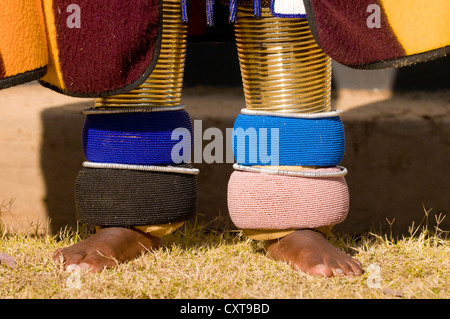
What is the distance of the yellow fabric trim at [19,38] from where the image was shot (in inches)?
51.8

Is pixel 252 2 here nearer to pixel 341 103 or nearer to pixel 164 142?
pixel 164 142

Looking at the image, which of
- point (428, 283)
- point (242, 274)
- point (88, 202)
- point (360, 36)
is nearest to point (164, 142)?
point (88, 202)

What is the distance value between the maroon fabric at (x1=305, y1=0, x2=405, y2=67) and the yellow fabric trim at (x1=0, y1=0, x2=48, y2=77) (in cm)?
60

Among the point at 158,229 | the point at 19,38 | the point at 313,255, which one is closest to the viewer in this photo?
the point at 19,38

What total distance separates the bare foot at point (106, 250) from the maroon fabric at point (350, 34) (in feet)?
2.15

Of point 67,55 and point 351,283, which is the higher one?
point 67,55

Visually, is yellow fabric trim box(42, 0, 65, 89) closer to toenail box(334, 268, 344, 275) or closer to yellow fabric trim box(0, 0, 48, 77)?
yellow fabric trim box(0, 0, 48, 77)

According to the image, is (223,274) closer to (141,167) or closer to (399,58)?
(141,167)

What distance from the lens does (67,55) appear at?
53.7 inches

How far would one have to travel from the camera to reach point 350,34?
133 centimetres

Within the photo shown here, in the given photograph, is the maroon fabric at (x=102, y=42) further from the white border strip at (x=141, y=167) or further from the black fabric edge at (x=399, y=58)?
the black fabric edge at (x=399, y=58)

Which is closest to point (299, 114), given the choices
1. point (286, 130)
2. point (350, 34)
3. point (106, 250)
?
point (286, 130)

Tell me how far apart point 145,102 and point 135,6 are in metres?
0.24

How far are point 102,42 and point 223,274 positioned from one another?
1.96ft
